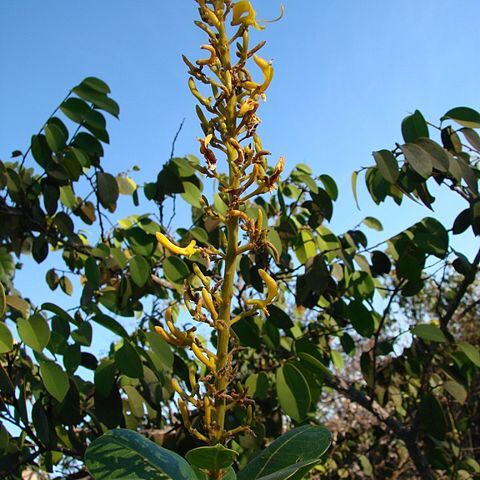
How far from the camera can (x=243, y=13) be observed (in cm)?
147

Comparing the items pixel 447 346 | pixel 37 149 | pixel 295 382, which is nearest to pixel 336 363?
pixel 447 346

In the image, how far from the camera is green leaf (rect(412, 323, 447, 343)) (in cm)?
250

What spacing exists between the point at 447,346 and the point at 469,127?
114 centimetres

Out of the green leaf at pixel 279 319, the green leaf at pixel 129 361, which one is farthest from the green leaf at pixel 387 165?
the green leaf at pixel 129 361

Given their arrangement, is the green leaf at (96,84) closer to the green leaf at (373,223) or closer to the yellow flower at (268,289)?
the green leaf at (373,223)

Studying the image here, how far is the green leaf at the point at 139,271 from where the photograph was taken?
8.75 feet

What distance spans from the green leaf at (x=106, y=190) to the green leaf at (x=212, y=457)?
2076mm

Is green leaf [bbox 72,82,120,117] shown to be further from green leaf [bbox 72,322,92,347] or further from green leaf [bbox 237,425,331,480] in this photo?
green leaf [bbox 237,425,331,480]

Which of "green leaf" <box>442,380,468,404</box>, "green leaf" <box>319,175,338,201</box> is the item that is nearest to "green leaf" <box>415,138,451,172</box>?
"green leaf" <box>319,175,338,201</box>

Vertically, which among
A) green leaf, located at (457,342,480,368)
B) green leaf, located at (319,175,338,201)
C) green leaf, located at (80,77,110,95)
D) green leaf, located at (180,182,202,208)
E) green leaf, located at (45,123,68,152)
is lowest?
green leaf, located at (457,342,480,368)

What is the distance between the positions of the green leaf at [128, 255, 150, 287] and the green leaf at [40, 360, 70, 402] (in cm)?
67

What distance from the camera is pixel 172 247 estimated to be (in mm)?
1226

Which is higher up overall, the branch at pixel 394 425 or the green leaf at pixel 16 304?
the green leaf at pixel 16 304

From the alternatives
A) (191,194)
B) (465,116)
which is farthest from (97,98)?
(465,116)
